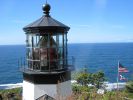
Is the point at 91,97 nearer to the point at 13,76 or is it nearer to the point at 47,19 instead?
the point at 47,19

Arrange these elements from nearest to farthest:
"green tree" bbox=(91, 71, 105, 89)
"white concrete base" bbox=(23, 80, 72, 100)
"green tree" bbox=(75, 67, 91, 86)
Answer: "white concrete base" bbox=(23, 80, 72, 100), "green tree" bbox=(75, 67, 91, 86), "green tree" bbox=(91, 71, 105, 89)

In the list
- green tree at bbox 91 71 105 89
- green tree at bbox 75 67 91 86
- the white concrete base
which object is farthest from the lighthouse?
green tree at bbox 91 71 105 89

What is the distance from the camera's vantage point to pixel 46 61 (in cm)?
786

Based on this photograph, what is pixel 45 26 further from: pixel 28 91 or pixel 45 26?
pixel 28 91

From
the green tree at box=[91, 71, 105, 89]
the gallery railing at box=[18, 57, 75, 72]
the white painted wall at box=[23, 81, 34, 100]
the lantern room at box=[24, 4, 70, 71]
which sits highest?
the lantern room at box=[24, 4, 70, 71]

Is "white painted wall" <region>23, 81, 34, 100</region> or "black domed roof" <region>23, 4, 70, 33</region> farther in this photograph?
"white painted wall" <region>23, 81, 34, 100</region>

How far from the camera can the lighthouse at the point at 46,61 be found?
25.5ft

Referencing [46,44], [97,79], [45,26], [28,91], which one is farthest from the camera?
[97,79]

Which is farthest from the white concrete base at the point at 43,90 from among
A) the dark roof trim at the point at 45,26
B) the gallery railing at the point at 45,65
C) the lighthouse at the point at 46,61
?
the dark roof trim at the point at 45,26

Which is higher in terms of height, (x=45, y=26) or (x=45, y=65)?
(x=45, y=26)

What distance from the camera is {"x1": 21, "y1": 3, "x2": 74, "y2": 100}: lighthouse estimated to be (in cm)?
778

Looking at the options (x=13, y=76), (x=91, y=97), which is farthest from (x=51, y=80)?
(x=13, y=76)

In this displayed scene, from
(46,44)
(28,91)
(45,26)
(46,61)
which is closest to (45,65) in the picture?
(46,61)

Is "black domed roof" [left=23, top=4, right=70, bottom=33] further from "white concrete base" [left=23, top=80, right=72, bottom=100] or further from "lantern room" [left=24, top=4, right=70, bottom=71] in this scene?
"white concrete base" [left=23, top=80, right=72, bottom=100]
